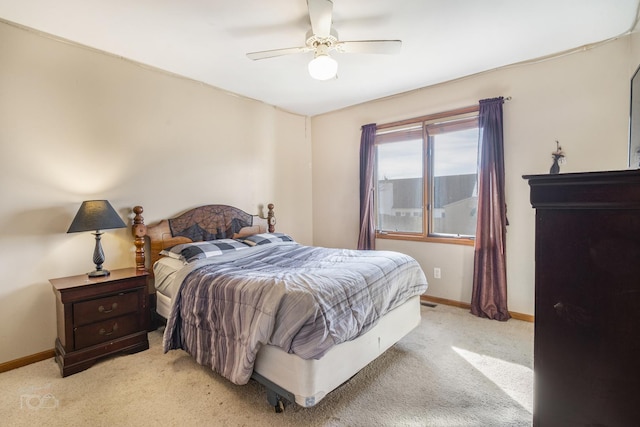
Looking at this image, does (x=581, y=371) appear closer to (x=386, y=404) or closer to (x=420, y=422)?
(x=420, y=422)

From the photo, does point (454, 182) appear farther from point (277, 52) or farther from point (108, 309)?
point (108, 309)

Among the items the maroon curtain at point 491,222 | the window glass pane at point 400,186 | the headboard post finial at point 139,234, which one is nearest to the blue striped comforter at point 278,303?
the headboard post finial at point 139,234

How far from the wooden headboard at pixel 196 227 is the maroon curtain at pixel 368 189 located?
1300 mm

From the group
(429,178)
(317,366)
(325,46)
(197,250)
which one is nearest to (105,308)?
(197,250)

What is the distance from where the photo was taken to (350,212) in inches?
178

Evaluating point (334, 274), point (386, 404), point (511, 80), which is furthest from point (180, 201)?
point (511, 80)

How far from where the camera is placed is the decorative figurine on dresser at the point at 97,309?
7.30 feet

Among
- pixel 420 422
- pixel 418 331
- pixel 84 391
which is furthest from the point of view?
pixel 418 331

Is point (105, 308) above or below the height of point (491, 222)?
below

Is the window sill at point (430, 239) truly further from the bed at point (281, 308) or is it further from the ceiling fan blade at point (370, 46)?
the ceiling fan blade at point (370, 46)

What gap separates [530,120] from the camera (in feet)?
10.1

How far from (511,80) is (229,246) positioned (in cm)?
348

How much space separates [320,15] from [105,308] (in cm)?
277

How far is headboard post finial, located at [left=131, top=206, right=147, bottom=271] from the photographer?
2.87 meters
